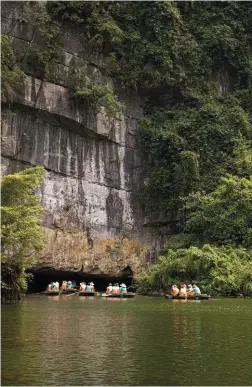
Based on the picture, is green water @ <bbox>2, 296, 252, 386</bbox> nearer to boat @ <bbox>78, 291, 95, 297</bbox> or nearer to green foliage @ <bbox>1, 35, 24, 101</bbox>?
Answer: boat @ <bbox>78, 291, 95, 297</bbox>

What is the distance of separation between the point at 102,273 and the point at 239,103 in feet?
46.3

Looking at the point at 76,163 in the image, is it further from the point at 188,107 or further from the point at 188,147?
the point at 188,107

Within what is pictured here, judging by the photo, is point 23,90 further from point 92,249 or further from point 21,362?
point 21,362

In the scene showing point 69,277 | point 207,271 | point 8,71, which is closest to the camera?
point 207,271

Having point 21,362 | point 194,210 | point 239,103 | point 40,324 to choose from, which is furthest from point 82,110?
point 21,362

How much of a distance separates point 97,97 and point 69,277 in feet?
36.0

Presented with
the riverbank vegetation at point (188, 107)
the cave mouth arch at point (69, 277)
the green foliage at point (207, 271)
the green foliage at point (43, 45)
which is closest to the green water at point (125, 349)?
the green foliage at point (207, 271)

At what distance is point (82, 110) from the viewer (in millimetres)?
29141

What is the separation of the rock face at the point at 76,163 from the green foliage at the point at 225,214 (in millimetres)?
3601

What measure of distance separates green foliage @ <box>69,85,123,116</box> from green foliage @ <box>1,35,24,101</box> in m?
3.24

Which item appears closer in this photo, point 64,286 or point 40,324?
point 40,324

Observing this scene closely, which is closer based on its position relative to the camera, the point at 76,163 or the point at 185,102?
→ the point at 76,163

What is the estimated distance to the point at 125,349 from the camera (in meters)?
9.73

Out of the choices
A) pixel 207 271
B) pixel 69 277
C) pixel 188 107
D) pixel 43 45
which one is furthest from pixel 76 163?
pixel 207 271
